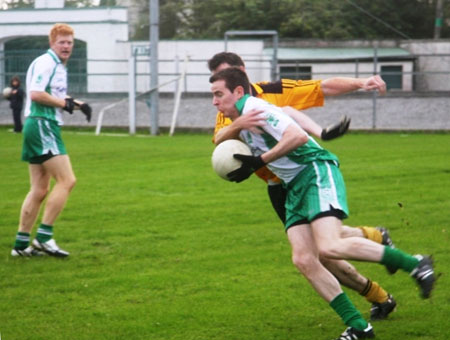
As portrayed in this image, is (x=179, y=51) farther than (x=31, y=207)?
Yes

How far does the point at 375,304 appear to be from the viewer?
6512mm

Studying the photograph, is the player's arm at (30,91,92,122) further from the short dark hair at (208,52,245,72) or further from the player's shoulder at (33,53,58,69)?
the short dark hair at (208,52,245,72)

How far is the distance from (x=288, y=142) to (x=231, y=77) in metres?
0.62

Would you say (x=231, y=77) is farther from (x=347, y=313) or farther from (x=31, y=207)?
(x=31, y=207)

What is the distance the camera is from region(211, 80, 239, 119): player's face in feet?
19.4

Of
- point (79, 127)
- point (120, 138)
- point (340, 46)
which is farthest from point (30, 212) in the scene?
point (340, 46)

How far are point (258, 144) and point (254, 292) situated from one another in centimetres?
175

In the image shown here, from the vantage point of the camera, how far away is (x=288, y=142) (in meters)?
5.70

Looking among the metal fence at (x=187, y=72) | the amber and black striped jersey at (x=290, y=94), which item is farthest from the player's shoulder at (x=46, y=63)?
the metal fence at (x=187, y=72)

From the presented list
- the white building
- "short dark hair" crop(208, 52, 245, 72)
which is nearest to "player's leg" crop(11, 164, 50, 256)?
Answer: "short dark hair" crop(208, 52, 245, 72)

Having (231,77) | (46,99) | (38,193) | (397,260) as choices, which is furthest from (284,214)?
(38,193)

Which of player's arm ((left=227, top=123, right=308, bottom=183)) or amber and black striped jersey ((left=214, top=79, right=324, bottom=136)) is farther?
amber and black striped jersey ((left=214, top=79, right=324, bottom=136))

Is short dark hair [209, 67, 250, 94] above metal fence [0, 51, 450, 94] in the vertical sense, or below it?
above

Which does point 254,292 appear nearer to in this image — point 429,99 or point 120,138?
point 120,138
